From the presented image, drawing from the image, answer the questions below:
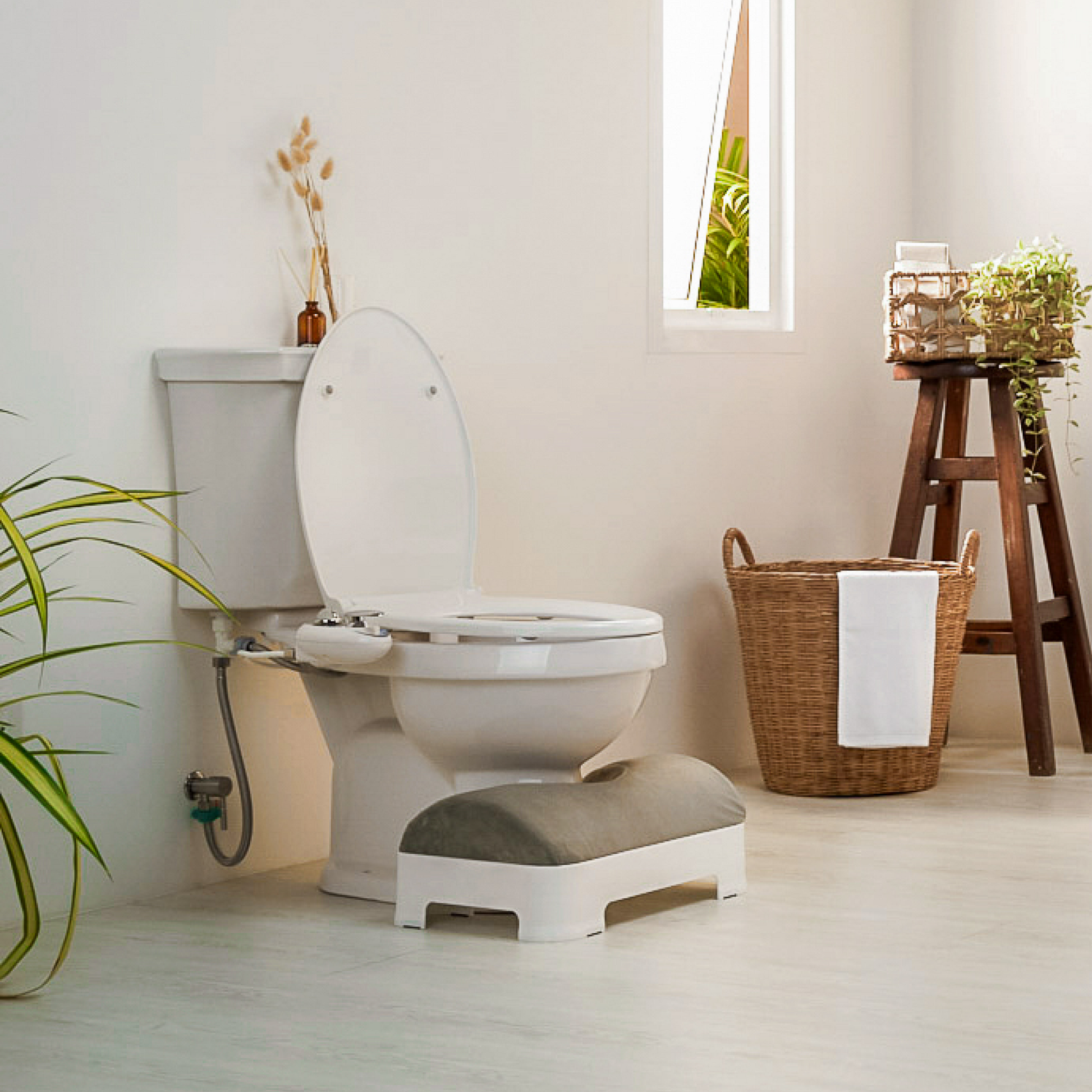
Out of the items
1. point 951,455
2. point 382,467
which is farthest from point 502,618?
point 951,455

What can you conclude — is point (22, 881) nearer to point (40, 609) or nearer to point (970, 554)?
point (40, 609)

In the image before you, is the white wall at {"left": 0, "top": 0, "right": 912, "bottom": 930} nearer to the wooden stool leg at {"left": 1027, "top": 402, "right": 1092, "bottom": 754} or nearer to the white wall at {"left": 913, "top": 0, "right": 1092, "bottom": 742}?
the white wall at {"left": 913, "top": 0, "right": 1092, "bottom": 742}

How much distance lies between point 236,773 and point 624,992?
0.83m

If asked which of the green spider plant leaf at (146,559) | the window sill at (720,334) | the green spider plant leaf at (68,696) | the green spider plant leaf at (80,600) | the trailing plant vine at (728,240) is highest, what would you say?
the trailing plant vine at (728,240)

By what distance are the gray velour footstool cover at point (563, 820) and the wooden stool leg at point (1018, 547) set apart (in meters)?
1.27

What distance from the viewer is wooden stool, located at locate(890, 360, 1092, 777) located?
3.75 m

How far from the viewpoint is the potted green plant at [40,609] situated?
192 centimetres

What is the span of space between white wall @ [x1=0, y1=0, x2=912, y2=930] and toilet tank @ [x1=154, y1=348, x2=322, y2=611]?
1.4 inches

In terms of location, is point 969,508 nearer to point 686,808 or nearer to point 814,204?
point 814,204

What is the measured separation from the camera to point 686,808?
268 centimetres

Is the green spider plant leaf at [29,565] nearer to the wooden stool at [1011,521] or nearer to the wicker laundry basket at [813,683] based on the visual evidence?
the wicker laundry basket at [813,683]

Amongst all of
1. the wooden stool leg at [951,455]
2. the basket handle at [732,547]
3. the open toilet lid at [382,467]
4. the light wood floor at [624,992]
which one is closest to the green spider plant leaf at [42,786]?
the light wood floor at [624,992]

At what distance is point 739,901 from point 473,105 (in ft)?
4.83

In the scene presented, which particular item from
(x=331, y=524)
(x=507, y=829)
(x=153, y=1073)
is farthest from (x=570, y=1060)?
(x=331, y=524)
